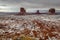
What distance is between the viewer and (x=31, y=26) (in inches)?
102

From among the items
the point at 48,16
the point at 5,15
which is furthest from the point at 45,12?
the point at 5,15

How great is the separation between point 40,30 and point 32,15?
53cm

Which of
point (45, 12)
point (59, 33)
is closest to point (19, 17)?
point (45, 12)

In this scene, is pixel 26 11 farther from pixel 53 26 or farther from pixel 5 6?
pixel 53 26

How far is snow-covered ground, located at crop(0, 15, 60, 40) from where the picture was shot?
2.19 meters

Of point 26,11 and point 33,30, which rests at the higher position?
point 26,11

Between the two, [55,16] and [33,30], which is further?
[55,16]

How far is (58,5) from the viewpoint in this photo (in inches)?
112

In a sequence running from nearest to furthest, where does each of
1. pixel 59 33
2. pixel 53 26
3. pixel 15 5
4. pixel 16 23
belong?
pixel 59 33 < pixel 53 26 < pixel 16 23 < pixel 15 5

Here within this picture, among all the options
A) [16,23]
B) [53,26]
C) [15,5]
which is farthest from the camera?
[15,5]

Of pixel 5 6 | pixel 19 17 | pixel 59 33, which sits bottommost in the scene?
pixel 59 33

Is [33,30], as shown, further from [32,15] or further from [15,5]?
[15,5]

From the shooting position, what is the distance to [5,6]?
112 inches

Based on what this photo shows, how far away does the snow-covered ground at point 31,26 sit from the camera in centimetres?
219
